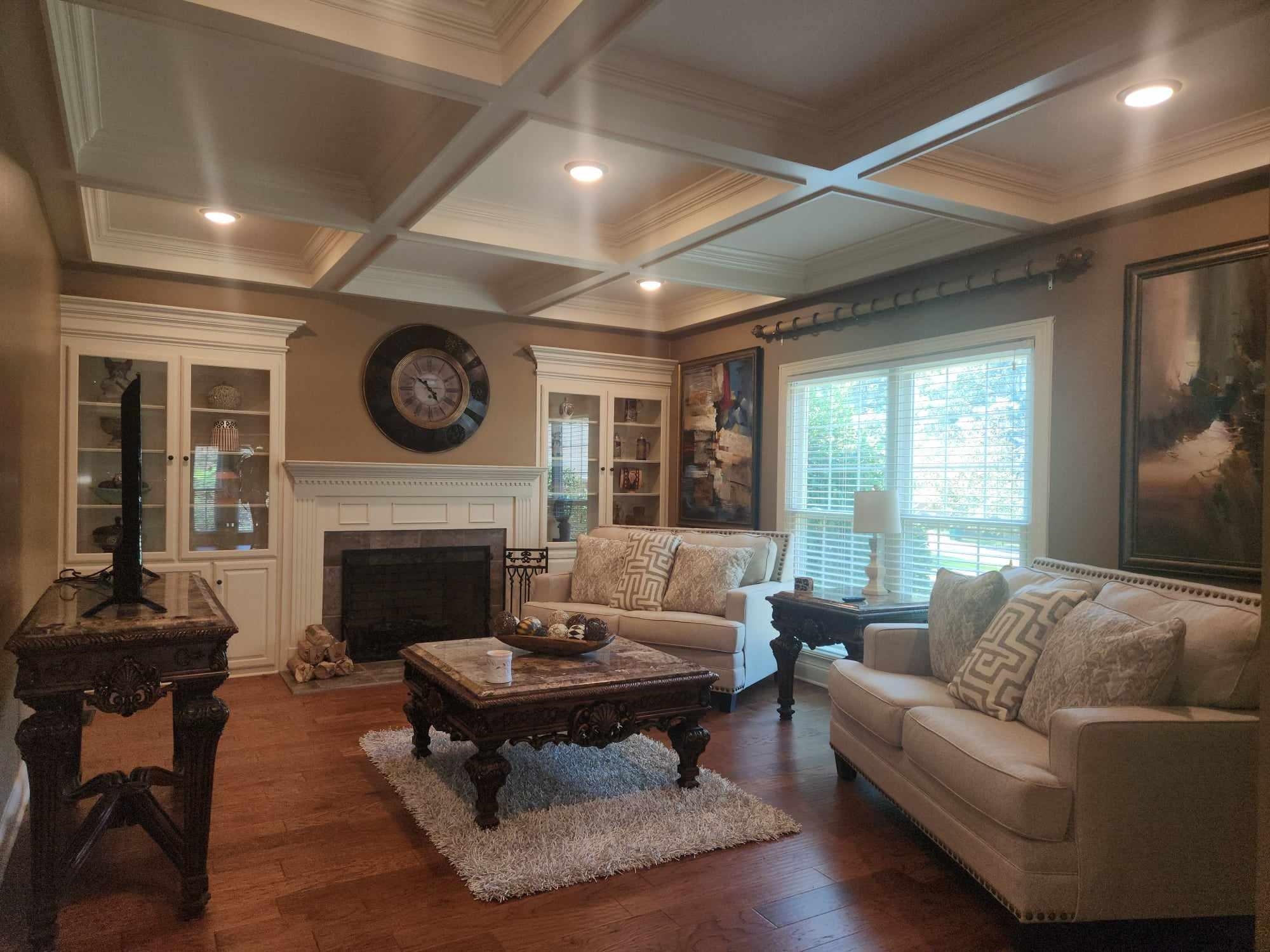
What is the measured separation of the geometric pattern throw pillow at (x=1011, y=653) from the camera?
269 centimetres

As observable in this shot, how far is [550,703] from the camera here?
2.93 metres

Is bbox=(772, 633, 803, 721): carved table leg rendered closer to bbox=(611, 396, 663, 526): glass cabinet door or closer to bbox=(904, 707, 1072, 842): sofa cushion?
bbox=(904, 707, 1072, 842): sofa cushion

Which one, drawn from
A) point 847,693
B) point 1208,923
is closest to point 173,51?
point 847,693

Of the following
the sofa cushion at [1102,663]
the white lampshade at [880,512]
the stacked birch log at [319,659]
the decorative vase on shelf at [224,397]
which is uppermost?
the decorative vase on shelf at [224,397]

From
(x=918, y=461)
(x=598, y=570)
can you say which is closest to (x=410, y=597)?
(x=598, y=570)

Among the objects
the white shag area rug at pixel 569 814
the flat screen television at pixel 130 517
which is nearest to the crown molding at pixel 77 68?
the flat screen television at pixel 130 517

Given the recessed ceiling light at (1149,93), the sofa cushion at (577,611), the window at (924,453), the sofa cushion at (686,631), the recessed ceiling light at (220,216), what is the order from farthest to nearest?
1. the sofa cushion at (577,611)
2. the sofa cushion at (686,631)
3. the recessed ceiling light at (220,216)
4. the window at (924,453)
5. the recessed ceiling light at (1149,93)

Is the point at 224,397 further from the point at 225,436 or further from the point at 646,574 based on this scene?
the point at 646,574

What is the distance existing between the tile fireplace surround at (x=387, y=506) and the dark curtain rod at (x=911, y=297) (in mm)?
2014

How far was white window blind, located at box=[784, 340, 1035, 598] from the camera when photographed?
4039 mm

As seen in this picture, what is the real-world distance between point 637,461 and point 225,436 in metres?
2.91

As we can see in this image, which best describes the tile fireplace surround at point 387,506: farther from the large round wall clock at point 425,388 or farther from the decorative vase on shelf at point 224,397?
the decorative vase on shelf at point 224,397

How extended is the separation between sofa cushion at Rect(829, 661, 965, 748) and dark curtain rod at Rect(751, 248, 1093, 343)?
76.9 inches

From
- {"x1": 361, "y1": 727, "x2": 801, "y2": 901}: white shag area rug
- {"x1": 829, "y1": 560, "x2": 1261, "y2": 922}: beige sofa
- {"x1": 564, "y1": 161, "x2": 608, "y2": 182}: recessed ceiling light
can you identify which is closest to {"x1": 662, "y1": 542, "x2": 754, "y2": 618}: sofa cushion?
{"x1": 361, "y1": 727, "x2": 801, "y2": 901}: white shag area rug
